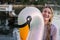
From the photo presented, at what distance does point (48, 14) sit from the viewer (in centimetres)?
125

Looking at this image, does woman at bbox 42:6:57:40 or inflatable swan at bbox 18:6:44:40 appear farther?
woman at bbox 42:6:57:40

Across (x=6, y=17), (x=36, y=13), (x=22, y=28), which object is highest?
(x=36, y=13)

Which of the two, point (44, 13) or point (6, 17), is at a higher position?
point (44, 13)

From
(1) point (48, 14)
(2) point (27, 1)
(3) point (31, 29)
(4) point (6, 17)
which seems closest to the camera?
(3) point (31, 29)

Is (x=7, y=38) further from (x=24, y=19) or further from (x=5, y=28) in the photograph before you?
(x=24, y=19)

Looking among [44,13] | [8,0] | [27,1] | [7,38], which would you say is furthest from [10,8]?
[44,13]

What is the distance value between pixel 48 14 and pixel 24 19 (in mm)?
234

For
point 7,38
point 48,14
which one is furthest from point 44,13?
point 7,38

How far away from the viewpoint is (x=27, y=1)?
7.18 ft

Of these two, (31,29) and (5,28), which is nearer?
(31,29)

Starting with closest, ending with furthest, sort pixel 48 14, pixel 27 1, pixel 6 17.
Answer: pixel 48 14 → pixel 27 1 → pixel 6 17

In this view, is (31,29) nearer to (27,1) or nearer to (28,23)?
(28,23)

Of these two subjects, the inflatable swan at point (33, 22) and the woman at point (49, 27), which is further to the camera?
the woman at point (49, 27)

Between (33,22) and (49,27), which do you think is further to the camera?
(49,27)
